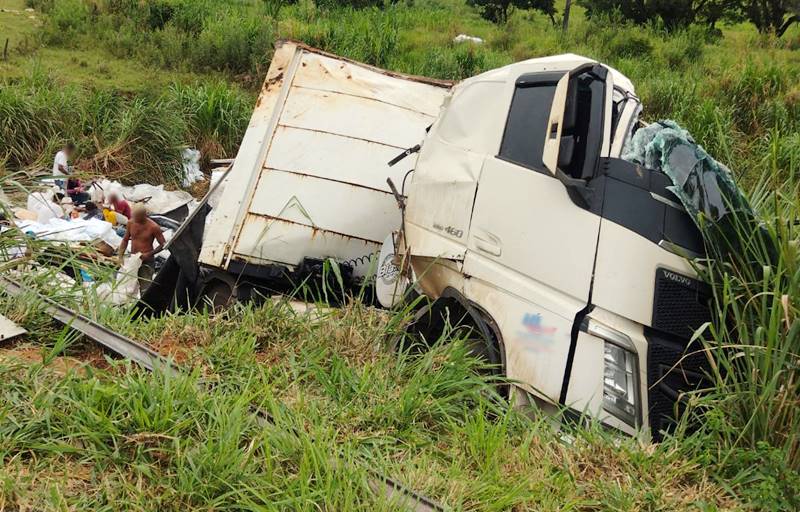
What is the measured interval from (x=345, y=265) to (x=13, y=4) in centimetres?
1741

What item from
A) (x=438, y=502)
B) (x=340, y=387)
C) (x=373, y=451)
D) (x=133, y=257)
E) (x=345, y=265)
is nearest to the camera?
(x=438, y=502)

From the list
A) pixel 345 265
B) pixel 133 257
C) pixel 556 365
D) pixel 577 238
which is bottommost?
pixel 133 257

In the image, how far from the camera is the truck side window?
156 inches

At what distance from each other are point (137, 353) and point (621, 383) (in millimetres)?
2241

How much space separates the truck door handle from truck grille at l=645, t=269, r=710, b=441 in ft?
2.82

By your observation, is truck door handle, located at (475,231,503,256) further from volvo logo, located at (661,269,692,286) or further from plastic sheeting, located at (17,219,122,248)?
plastic sheeting, located at (17,219,122,248)

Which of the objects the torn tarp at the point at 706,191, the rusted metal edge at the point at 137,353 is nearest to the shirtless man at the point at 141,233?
the rusted metal edge at the point at 137,353

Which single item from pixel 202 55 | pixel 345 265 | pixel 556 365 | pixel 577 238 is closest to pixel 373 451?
pixel 556 365

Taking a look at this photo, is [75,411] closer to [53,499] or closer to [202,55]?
[53,499]

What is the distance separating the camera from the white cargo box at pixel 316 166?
5934 mm

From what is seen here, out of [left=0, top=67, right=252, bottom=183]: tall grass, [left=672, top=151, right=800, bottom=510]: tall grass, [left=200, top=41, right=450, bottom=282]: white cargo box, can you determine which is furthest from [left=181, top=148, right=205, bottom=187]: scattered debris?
[left=672, top=151, right=800, bottom=510]: tall grass

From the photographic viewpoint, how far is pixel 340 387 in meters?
3.40

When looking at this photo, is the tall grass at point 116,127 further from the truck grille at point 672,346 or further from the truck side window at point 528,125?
the truck grille at point 672,346

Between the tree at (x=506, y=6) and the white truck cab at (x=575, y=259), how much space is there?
77.5ft
